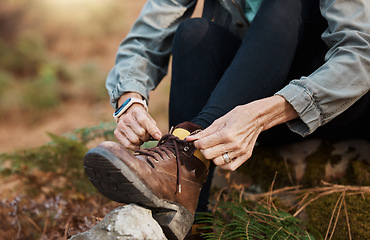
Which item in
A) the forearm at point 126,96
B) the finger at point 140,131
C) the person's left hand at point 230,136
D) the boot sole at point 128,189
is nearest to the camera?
the boot sole at point 128,189

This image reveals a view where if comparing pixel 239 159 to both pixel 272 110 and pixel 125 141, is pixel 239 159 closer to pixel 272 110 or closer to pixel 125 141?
pixel 272 110

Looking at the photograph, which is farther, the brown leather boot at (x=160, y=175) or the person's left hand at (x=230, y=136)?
the person's left hand at (x=230, y=136)

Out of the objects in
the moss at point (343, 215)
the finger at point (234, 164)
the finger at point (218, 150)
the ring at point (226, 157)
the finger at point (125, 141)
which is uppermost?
the finger at point (125, 141)

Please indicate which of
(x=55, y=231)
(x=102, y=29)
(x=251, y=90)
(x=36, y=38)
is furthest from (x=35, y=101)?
(x=251, y=90)

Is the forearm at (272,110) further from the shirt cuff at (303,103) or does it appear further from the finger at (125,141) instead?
the finger at (125,141)

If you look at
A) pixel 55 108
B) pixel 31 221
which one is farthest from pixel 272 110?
pixel 55 108

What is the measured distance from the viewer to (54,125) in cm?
532

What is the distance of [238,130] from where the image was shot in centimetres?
107

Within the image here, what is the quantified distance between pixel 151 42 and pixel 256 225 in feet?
3.16

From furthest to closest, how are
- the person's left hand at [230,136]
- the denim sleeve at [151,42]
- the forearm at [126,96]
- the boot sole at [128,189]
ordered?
the denim sleeve at [151,42] < the forearm at [126,96] < the person's left hand at [230,136] < the boot sole at [128,189]

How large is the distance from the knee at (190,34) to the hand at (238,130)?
49cm

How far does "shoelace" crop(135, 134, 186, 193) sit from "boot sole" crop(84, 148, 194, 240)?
0.08 metres

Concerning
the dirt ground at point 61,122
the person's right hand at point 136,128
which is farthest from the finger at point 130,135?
the dirt ground at point 61,122

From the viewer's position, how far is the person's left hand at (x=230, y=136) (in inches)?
A: 42.0
